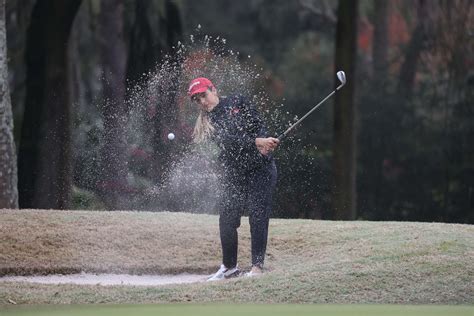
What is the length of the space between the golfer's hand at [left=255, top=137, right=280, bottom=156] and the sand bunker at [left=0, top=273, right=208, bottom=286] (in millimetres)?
1340

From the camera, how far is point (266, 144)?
11180mm

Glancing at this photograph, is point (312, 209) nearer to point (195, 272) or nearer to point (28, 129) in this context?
point (28, 129)

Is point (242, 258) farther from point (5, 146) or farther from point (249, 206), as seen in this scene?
point (5, 146)

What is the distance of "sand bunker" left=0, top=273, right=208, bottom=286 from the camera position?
11740 millimetres

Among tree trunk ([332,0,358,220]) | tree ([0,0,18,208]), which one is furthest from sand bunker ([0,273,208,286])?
tree trunk ([332,0,358,220])

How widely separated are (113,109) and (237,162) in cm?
864

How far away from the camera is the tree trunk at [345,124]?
1791 centimetres

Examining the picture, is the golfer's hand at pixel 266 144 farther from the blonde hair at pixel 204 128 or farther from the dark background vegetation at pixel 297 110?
the dark background vegetation at pixel 297 110

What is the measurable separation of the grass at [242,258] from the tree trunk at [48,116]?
3.76m

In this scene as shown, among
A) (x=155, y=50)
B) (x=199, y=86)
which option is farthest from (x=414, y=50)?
(x=199, y=86)

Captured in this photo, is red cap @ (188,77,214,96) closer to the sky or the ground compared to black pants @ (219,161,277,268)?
closer to the sky

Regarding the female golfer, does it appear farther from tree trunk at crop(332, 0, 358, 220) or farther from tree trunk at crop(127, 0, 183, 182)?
tree trunk at crop(332, 0, 358, 220)

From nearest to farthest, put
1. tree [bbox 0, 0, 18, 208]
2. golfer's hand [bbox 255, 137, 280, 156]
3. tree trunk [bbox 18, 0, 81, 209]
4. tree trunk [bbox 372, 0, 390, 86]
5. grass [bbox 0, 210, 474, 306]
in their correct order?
grass [bbox 0, 210, 474, 306] → golfer's hand [bbox 255, 137, 280, 156] → tree [bbox 0, 0, 18, 208] → tree trunk [bbox 18, 0, 81, 209] → tree trunk [bbox 372, 0, 390, 86]

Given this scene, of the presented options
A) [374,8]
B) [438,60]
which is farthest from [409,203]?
[374,8]
